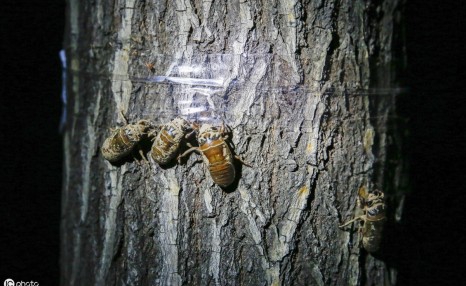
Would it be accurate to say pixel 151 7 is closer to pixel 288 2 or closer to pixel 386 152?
pixel 288 2

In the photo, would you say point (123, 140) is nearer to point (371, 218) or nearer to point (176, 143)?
point (176, 143)

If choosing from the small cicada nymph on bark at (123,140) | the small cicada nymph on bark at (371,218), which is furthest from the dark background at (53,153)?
the small cicada nymph on bark at (123,140)

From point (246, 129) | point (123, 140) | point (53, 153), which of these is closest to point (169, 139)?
point (123, 140)

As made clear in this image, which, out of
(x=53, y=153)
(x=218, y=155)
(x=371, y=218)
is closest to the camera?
(x=218, y=155)

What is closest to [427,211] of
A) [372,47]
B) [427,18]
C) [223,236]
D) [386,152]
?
[427,18]

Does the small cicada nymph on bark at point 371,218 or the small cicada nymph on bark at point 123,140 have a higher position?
the small cicada nymph on bark at point 123,140

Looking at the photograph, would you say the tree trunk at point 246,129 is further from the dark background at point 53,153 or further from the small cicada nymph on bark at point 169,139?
the dark background at point 53,153
